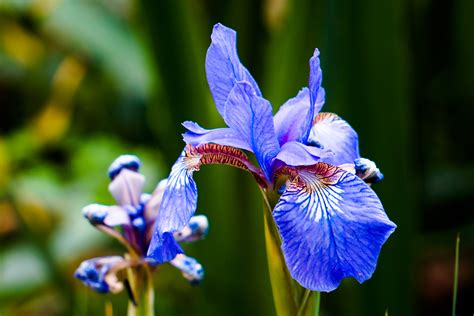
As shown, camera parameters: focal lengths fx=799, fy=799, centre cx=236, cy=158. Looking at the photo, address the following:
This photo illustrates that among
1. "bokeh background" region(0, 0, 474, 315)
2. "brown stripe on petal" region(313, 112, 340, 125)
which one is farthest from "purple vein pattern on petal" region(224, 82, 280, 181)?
"bokeh background" region(0, 0, 474, 315)

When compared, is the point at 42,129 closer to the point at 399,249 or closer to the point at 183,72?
the point at 183,72

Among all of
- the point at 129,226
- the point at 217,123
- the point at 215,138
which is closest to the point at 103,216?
the point at 129,226

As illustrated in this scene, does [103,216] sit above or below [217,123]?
below

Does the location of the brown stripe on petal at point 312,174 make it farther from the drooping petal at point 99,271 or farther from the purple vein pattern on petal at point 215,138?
the drooping petal at point 99,271

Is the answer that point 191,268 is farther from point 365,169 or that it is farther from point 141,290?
point 365,169

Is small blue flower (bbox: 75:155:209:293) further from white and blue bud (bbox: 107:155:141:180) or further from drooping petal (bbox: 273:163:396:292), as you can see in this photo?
drooping petal (bbox: 273:163:396:292)

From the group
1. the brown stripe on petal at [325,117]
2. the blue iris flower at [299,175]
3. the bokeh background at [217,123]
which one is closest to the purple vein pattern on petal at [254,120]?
the blue iris flower at [299,175]

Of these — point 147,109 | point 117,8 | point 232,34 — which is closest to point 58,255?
point 147,109

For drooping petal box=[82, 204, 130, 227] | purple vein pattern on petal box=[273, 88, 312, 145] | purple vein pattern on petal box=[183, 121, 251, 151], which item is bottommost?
drooping petal box=[82, 204, 130, 227]
